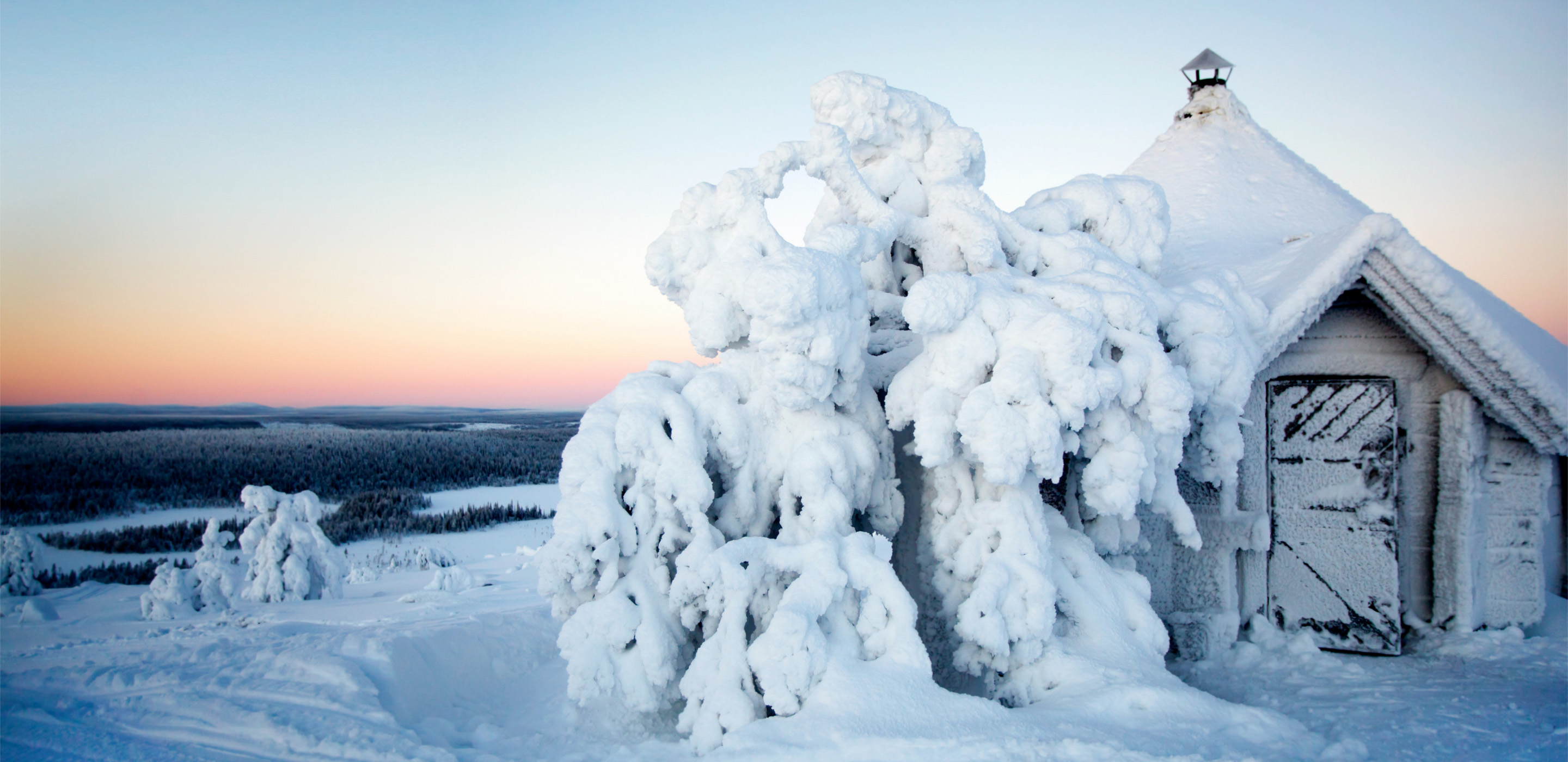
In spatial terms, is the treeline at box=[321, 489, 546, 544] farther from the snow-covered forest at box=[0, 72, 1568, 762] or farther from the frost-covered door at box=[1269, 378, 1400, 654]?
the frost-covered door at box=[1269, 378, 1400, 654]

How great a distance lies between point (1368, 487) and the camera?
6.07 metres

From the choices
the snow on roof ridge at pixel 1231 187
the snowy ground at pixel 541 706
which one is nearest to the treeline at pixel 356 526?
the snowy ground at pixel 541 706

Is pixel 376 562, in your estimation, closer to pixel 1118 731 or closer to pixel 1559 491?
pixel 1118 731

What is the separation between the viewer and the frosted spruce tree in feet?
12.9

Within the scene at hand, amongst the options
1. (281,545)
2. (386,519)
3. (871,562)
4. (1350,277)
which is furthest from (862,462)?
(386,519)

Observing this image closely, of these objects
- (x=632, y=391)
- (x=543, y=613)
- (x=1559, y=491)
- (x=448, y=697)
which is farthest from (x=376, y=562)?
(x=1559, y=491)

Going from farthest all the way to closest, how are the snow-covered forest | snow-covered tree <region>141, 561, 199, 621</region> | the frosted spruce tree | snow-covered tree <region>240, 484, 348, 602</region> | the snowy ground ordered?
snow-covered tree <region>240, 484, 348, 602</region>, snow-covered tree <region>141, 561, 199, 621</region>, the frosted spruce tree, the snow-covered forest, the snowy ground

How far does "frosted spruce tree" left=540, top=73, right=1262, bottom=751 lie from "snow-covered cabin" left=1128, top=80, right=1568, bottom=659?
98 centimetres

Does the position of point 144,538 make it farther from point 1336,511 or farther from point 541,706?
point 1336,511

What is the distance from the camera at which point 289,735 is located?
146 inches

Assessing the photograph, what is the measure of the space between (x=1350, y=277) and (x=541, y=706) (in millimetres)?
5598

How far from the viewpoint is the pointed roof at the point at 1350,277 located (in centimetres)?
534

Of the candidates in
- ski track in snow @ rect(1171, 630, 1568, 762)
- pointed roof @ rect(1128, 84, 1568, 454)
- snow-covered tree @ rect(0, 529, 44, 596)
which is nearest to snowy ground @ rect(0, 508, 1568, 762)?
ski track in snow @ rect(1171, 630, 1568, 762)

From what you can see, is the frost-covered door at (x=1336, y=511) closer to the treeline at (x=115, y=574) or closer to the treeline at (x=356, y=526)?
the treeline at (x=356, y=526)
